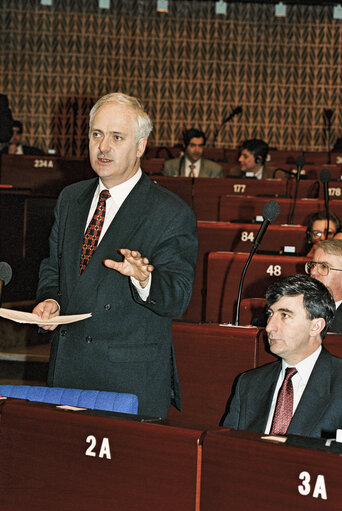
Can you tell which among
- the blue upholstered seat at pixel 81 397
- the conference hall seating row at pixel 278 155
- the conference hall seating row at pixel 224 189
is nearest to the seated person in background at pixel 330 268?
the blue upholstered seat at pixel 81 397

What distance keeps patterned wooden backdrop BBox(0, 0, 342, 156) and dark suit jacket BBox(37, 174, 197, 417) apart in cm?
1050

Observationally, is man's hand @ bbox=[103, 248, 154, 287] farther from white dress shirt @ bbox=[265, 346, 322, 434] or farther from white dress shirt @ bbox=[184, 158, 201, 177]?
white dress shirt @ bbox=[184, 158, 201, 177]

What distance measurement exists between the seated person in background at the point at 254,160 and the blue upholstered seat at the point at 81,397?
6070 millimetres

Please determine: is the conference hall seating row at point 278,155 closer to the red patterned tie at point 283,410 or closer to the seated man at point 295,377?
the seated man at point 295,377

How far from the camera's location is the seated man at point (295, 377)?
8.17 ft

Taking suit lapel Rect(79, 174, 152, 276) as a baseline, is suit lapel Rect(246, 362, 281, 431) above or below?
below

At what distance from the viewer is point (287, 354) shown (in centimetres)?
267

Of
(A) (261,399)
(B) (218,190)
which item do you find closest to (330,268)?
(A) (261,399)

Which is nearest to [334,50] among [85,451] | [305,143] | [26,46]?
[305,143]

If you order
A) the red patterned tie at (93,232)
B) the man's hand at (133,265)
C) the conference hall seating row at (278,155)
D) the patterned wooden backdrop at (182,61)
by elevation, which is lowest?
the man's hand at (133,265)

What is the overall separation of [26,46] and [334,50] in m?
4.80

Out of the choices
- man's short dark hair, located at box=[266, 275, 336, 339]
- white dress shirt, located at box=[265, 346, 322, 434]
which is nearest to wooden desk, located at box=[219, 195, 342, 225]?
man's short dark hair, located at box=[266, 275, 336, 339]

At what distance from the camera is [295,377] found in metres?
2.66

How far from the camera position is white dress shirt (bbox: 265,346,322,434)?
2.58 metres
